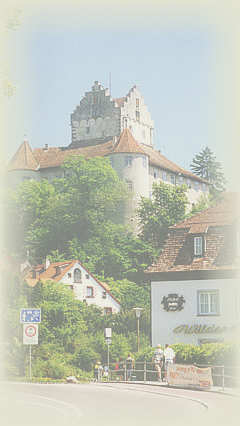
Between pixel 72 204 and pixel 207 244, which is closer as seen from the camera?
pixel 207 244

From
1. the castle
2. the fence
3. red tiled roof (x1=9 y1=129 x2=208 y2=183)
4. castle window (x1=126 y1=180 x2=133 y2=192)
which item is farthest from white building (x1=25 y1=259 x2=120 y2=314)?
the fence

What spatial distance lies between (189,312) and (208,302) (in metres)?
1.03

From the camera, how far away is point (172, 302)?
3653 centimetres

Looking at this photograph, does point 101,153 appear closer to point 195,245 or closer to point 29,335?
point 195,245

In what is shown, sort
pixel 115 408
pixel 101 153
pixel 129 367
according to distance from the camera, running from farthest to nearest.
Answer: pixel 101 153 → pixel 129 367 → pixel 115 408

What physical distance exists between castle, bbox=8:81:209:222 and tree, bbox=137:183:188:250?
844 centimetres

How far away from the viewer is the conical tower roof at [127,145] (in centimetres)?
9100

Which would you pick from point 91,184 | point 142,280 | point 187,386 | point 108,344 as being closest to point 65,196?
point 91,184

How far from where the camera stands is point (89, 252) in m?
72.6

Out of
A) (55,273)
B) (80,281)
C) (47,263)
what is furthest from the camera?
(47,263)

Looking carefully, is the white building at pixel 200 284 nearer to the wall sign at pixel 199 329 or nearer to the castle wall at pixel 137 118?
the wall sign at pixel 199 329

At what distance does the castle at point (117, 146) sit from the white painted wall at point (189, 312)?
52.8 m

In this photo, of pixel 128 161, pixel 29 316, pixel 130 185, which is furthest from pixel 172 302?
pixel 128 161

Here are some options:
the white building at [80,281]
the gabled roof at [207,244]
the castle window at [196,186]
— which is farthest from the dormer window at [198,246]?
the castle window at [196,186]
